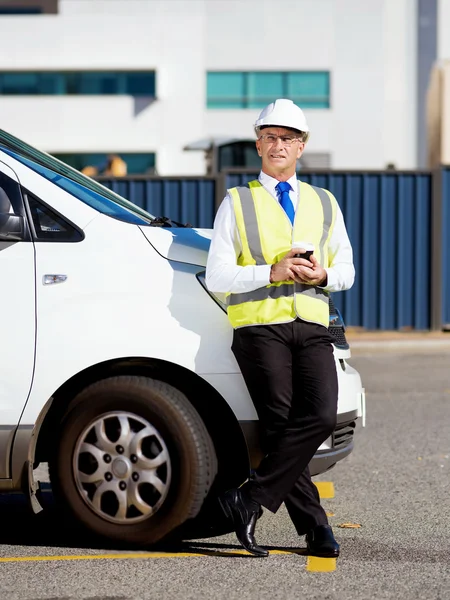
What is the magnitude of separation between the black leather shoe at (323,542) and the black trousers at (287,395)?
225mm

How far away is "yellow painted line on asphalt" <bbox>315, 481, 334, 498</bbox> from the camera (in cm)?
588

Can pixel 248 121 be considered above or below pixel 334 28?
below

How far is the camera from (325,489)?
6031 millimetres

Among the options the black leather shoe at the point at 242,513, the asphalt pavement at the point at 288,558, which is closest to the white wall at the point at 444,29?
the asphalt pavement at the point at 288,558

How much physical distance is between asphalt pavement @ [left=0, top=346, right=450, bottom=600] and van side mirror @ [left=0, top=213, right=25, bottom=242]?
4.48ft

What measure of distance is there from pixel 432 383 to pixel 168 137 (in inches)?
1107

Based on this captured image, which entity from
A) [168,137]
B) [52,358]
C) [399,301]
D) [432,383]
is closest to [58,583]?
[52,358]

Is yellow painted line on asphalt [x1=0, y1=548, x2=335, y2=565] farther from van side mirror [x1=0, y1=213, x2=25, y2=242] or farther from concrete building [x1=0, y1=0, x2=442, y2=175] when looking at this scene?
concrete building [x1=0, y1=0, x2=442, y2=175]

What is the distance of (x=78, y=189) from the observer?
4957mm

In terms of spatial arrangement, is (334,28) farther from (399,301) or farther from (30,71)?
(399,301)

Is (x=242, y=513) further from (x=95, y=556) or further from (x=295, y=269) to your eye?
(x=295, y=269)

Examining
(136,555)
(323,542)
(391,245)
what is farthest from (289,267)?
(391,245)

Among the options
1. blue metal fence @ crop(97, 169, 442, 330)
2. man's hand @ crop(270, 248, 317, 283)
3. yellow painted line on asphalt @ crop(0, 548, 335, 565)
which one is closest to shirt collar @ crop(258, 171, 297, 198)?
man's hand @ crop(270, 248, 317, 283)

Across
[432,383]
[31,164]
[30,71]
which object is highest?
[30,71]
